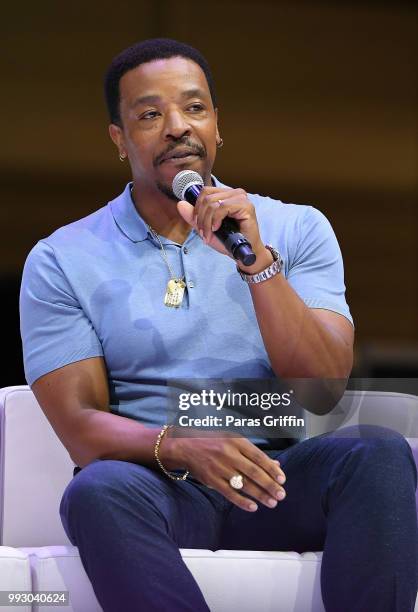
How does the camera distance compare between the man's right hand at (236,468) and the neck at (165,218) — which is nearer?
the man's right hand at (236,468)

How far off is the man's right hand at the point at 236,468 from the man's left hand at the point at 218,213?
1.09 ft

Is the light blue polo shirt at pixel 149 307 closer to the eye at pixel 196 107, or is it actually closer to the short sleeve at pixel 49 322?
the short sleeve at pixel 49 322

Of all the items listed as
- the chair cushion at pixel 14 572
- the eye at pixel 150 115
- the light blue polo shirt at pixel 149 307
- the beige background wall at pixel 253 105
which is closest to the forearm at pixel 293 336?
the light blue polo shirt at pixel 149 307

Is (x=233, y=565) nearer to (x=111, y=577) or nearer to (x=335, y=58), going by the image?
(x=111, y=577)

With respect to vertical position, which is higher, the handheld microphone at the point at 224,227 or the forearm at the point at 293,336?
the handheld microphone at the point at 224,227

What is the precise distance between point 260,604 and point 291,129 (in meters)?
3.15

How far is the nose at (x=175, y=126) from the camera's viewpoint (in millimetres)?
1980

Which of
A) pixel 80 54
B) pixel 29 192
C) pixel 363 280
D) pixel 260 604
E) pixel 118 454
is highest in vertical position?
pixel 80 54

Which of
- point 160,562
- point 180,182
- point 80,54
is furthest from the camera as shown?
point 80,54

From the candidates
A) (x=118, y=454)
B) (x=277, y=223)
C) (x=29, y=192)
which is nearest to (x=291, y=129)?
(x=29, y=192)

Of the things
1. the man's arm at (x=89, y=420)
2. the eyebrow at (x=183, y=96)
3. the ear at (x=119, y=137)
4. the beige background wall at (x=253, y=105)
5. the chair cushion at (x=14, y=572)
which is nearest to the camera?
the chair cushion at (x=14, y=572)

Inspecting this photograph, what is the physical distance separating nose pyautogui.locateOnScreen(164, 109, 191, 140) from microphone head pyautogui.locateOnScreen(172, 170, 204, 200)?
0.34 feet

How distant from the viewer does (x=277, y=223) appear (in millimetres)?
2066

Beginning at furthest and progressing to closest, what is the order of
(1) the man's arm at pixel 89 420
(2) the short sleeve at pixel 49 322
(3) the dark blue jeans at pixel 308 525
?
1. (2) the short sleeve at pixel 49 322
2. (1) the man's arm at pixel 89 420
3. (3) the dark blue jeans at pixel 308 525
